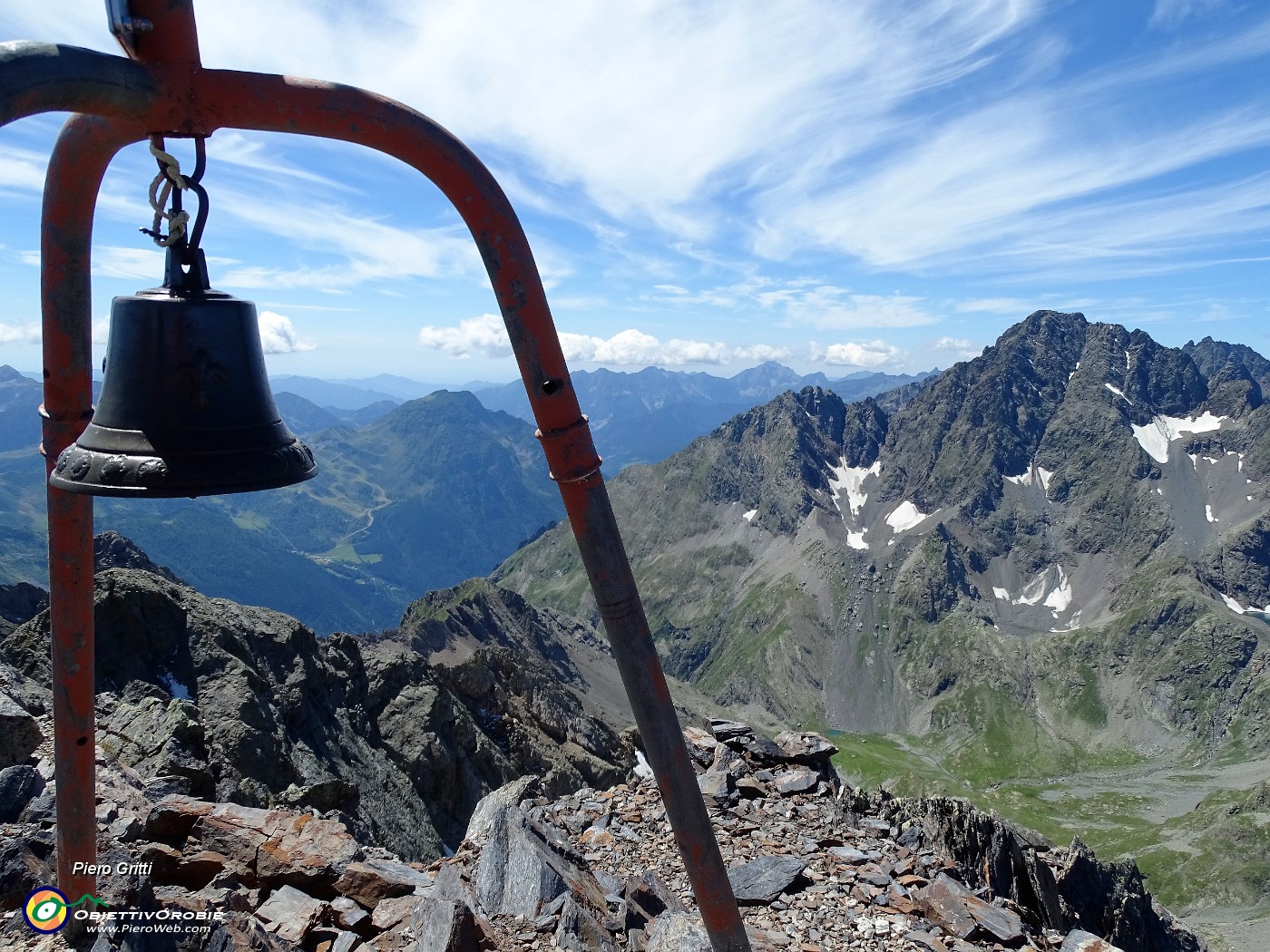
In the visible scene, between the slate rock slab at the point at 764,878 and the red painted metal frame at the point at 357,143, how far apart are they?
688cm

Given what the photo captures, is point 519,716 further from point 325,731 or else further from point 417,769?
point 325,731

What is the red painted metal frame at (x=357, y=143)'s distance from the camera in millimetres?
3746

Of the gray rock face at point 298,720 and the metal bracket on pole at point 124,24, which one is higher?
the metal bracket on pole at point 124,24

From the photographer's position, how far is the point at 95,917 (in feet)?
20.9

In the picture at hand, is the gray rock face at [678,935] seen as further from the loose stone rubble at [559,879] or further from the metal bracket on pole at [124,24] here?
the metal bracket on pole at [124,24]

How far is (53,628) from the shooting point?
234 inches

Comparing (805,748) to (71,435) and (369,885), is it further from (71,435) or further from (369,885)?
(71,435)

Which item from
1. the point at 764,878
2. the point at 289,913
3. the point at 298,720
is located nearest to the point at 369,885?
the point at 289,913

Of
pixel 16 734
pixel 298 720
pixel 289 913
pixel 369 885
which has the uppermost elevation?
pixel 16 734

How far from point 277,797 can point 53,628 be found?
17451 millimetres

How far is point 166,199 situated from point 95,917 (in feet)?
19.5
